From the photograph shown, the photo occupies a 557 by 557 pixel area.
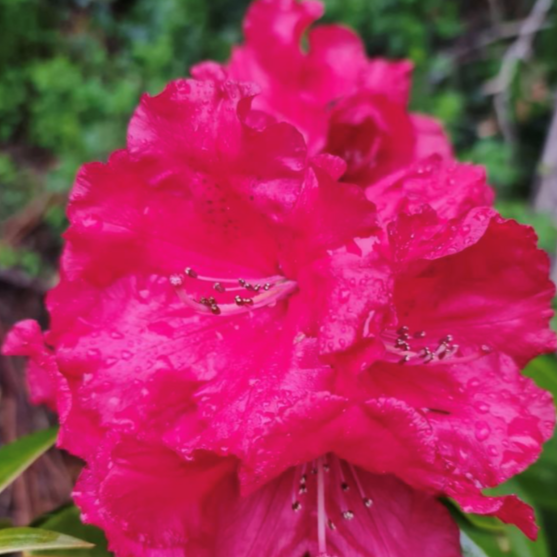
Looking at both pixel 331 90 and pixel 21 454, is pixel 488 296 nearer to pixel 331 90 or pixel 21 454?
pixel 331 90

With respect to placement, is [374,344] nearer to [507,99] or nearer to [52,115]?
[52,115]

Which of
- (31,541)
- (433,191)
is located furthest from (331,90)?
(31,541)

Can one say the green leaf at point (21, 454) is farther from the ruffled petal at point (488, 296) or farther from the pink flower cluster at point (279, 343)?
the ruffled petal at point (488, 296)

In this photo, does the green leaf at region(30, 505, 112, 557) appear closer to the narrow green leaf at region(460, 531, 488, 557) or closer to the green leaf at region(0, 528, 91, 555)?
the green leaf at region(0, 528, 91, 555)

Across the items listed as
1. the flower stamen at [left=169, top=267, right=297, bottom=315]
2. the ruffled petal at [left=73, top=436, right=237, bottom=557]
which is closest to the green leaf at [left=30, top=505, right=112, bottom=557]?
the ruffled petal at [left=73, top=436, right=237, bottom=557]

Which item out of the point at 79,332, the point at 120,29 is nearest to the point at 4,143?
the point at 120,29

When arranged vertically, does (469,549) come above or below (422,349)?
below

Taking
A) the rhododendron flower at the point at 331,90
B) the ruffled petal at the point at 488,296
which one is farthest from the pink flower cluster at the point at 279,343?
the rhododendron flower at the point at 331,90
